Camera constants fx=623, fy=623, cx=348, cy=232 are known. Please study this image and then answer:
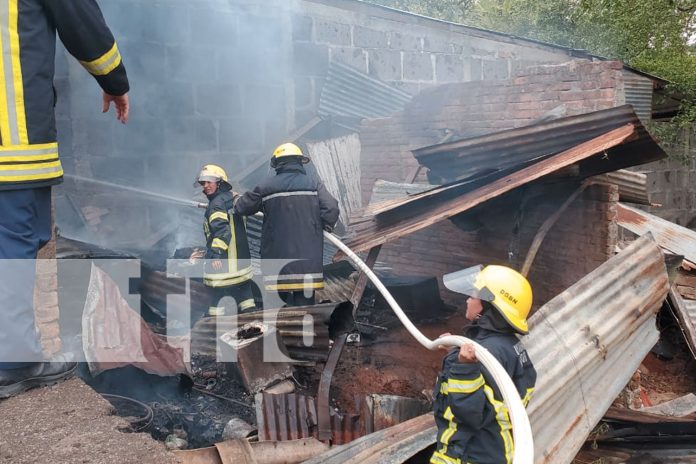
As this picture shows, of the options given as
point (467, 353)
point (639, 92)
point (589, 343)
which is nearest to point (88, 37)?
point (467, 353)

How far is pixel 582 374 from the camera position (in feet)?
13.6

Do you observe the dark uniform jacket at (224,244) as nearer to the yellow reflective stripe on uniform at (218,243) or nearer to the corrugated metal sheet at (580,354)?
the yellow reflective stripe on uniform at (218,243)

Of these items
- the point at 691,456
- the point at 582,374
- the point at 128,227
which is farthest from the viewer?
the point at 128,227

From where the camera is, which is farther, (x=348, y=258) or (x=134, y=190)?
(x=134, y=190)

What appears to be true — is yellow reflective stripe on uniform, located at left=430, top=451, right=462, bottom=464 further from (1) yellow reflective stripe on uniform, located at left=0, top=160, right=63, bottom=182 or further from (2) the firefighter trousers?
(1) yellow reflective stripe on uniform, located at left=0, top=160, right=63, bottom=182

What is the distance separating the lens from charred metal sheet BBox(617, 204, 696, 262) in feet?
22.1

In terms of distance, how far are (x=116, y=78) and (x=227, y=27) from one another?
634 centimetres

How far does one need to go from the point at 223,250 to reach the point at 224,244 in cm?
6

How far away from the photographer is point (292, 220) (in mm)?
5734

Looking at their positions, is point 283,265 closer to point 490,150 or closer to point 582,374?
point 490,150

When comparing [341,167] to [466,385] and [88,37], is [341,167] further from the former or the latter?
[466,385]

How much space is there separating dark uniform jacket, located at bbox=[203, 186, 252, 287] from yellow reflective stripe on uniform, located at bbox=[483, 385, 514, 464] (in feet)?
11.8

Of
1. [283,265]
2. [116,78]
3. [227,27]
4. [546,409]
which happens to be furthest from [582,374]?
[227,27]

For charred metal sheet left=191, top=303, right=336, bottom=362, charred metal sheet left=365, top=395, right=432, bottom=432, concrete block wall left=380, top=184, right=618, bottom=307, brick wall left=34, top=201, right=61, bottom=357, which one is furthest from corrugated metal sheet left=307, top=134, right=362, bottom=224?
brick wall left=34, top=201, right=61, bottom=357
